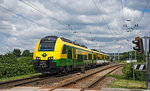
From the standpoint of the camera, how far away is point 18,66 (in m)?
21.1

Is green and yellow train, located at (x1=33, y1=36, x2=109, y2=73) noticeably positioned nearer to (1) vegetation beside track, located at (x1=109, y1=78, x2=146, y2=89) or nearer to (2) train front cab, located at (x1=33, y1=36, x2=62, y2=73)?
(2) train front cab, located at (x1=33, y1=36, x2=62, y2=73)

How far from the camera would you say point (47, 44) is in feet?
61.7

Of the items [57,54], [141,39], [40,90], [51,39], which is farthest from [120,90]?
[51,39]

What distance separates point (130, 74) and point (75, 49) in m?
8.46

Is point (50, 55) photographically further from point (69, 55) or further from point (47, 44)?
point (69, 55)

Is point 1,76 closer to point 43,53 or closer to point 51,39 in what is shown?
point 43,53

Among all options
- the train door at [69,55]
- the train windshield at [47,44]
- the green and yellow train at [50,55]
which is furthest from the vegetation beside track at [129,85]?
the train door at [69,55]

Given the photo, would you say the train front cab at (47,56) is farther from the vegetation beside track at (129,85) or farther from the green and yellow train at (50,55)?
the vegetation beside track at (129,85)

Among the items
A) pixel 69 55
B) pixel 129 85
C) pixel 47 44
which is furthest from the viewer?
pixel 69 55

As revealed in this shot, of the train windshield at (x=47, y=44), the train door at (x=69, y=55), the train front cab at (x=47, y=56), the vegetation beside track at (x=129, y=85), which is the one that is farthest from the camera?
the train door at (x=69, y=55)

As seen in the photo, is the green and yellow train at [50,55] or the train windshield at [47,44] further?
the train windshield at [47,44]

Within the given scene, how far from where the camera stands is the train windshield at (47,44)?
726 inches

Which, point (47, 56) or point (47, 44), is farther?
point (47, 44)

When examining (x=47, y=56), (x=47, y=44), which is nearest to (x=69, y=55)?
(x=47, y=44)
